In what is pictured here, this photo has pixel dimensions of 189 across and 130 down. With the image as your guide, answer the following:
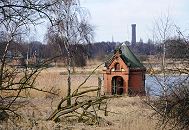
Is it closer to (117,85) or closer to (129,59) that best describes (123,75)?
(117,85)

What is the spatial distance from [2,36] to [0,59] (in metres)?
1.02

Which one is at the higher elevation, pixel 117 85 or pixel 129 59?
pixel 129 59

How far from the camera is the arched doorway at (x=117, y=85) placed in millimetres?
27328

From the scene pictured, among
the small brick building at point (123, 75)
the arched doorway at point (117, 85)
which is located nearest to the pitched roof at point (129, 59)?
the small brick building at point (123, 75)

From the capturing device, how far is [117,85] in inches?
1076

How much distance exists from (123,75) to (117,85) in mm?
906

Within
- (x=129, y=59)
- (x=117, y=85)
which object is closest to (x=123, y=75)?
(x=117, y=85)

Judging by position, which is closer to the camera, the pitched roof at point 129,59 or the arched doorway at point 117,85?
the pitched roof at point 129,59

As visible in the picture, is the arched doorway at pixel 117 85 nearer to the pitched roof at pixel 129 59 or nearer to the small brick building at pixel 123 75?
the small brick building at pixel 123 75

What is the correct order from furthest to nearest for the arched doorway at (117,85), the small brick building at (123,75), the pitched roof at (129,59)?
the arched doorway at (117,85), the pitched roof at (129,59), the small brick building at (123,75)

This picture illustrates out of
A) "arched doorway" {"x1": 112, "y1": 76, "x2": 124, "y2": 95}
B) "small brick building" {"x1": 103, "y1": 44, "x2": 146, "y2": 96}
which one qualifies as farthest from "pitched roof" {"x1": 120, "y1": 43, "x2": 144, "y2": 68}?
"arched doorway" {"x1": 112, "y1": 76, "x2": 124, "y2": 95}

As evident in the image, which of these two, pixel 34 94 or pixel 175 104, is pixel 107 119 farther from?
pixel 34 94

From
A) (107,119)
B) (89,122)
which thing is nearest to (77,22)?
(107,119)

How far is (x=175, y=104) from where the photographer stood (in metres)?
7.75
